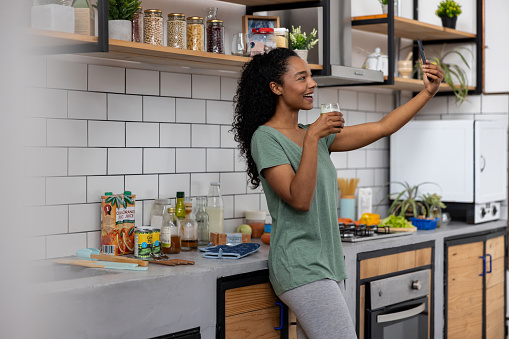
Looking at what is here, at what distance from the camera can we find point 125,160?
283 centimetres

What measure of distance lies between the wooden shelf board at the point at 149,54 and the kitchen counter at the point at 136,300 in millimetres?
761

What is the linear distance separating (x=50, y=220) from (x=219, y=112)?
1.04m

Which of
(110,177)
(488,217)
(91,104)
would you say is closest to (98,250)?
(110,177)

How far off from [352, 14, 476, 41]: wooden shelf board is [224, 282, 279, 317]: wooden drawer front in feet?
6.17

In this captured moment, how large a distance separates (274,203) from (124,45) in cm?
78

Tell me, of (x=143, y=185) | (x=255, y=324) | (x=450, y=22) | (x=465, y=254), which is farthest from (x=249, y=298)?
(x=450, y=22)

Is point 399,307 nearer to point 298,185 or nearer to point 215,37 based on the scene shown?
point 298,185

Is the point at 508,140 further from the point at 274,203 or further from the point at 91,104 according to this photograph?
the point at 91,104

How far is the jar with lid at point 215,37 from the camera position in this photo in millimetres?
2787

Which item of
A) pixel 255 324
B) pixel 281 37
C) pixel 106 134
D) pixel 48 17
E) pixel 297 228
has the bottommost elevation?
pixel 255 324

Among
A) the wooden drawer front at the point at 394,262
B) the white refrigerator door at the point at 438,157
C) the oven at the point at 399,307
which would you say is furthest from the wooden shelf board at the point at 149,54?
the white refrigerator door at the point at 438,157

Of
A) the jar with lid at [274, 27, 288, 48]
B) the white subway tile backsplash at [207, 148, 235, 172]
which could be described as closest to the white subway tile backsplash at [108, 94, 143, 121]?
the white subway tile backsplash at [207, 148, 235, 172]

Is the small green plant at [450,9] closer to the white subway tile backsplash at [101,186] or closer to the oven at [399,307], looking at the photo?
the oven at [399,307]

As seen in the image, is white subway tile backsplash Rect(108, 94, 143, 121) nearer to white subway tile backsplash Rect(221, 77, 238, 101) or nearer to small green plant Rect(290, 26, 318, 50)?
white subway tile backsplash Rect(221, 77, 238, 101)
